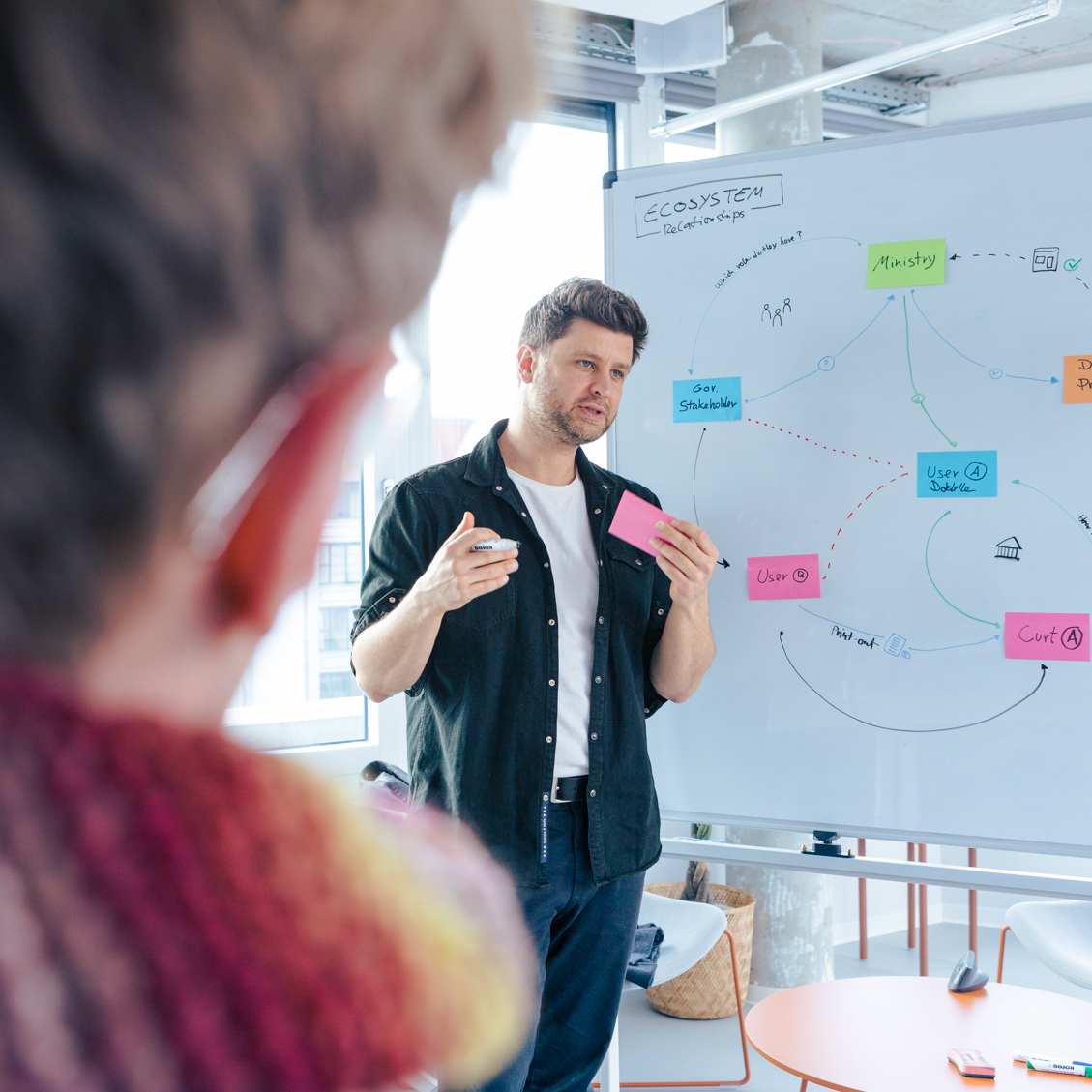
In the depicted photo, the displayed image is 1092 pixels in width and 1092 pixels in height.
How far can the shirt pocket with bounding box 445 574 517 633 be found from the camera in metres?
1.55

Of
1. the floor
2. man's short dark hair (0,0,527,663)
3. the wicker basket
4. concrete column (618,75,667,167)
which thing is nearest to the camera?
man's short dark hair (0,0,527,663)

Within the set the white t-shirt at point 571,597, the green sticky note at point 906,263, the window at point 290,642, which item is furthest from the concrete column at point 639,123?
the window at point 290,642

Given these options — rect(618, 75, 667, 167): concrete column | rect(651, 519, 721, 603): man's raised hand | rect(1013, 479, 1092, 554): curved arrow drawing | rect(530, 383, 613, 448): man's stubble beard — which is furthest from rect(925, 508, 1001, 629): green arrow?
rect(618, 75, 667, 167): concrete column

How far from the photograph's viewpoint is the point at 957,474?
1.58 m

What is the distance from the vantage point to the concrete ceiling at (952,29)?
9.00ft

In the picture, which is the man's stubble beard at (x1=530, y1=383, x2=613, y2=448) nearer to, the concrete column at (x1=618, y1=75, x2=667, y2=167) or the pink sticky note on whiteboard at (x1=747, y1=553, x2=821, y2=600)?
the pink sticky note on whiteboard at (x1=747, y1=553, x2=821, y2=600)

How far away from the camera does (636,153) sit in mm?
3008

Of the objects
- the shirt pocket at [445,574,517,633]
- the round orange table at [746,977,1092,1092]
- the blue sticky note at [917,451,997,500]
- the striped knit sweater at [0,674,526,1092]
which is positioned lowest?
the round orange table at [746,977,1092,1092]

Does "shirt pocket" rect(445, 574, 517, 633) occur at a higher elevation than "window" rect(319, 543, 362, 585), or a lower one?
lower

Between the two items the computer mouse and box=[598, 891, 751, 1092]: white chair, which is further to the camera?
box=[598, 891, 751, 1092]: white chair

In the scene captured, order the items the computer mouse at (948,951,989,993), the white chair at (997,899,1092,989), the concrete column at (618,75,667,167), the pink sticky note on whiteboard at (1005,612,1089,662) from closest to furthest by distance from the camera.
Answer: the pink sticky note on whiteboard at (1005,612,1089,662) < the computer mouse at (948,951,989,993) < the white chair at (997,899,1092,989) < the concrete column at (618,75,667,167)

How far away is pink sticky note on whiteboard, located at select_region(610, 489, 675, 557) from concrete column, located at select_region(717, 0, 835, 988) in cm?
141

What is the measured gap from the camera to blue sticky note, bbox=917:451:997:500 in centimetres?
156

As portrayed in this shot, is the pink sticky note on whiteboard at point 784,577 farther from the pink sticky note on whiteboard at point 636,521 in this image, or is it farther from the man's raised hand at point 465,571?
the man's raised hand at point 465,571
